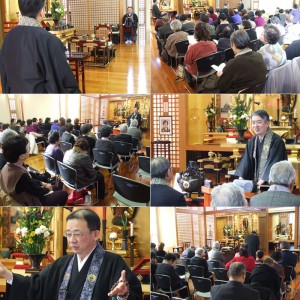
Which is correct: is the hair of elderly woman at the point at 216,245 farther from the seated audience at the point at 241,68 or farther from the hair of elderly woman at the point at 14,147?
the hair of elderly woman at the point at 14,147

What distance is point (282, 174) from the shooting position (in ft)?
13.6

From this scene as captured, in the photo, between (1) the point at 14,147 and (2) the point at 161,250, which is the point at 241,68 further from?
(1) the point at 14,147

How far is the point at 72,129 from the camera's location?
421 cm

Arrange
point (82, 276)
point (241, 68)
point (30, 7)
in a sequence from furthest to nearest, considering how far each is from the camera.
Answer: point (241, 68) < point (82, 276) < point (30, 7)

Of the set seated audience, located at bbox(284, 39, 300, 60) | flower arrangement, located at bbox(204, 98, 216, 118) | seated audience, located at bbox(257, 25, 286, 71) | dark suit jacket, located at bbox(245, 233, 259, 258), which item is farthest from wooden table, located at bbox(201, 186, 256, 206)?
seated audience, located at bbox(284, 39, 300, 60)

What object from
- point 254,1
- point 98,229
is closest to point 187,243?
point 98,229

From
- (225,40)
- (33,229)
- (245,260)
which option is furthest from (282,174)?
(33,229)

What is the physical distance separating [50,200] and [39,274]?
1.63 feet

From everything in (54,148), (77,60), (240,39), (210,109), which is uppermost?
(240,39)

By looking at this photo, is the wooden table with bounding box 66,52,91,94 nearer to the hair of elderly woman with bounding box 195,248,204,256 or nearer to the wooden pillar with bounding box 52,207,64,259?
the wooden pillar with bounding box 52,207,64,259

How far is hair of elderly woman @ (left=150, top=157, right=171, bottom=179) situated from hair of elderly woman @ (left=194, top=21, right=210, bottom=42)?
0.80 metres

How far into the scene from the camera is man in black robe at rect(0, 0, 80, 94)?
3.81 m

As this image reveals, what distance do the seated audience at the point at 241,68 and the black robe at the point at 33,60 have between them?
0.95 m

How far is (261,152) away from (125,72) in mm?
989
